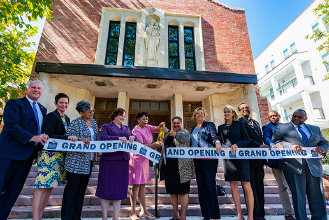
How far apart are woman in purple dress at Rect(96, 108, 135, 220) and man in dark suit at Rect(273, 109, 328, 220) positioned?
2722 millimetres

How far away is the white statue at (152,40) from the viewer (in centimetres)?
852

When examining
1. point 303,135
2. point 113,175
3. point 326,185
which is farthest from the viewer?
point 326,185

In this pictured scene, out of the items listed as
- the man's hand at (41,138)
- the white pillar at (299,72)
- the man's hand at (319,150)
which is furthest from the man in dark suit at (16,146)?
the white pillar at (299,72)

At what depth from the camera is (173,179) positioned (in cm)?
301

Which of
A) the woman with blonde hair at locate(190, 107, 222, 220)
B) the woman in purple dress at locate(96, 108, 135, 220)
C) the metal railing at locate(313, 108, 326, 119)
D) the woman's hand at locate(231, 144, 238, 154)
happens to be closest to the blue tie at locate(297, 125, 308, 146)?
the woman's hand at locate(231, 144, 238, 154)

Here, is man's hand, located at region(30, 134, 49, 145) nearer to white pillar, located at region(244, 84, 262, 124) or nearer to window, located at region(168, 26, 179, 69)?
white pillar, located at region(244, 84, 262, 124)

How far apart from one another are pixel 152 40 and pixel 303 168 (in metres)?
7.89

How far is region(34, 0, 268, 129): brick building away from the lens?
294 inches

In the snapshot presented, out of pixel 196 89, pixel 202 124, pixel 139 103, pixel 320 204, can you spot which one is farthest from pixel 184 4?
pixel 320 204

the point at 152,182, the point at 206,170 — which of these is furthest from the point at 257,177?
the point at 152,182

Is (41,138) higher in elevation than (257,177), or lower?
higher

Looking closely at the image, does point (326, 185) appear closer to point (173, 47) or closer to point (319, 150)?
point (319, 150)

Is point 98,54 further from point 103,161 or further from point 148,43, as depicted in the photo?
point 103,161

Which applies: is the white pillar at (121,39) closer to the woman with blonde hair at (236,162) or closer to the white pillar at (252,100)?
the white pillar at (252,100)
